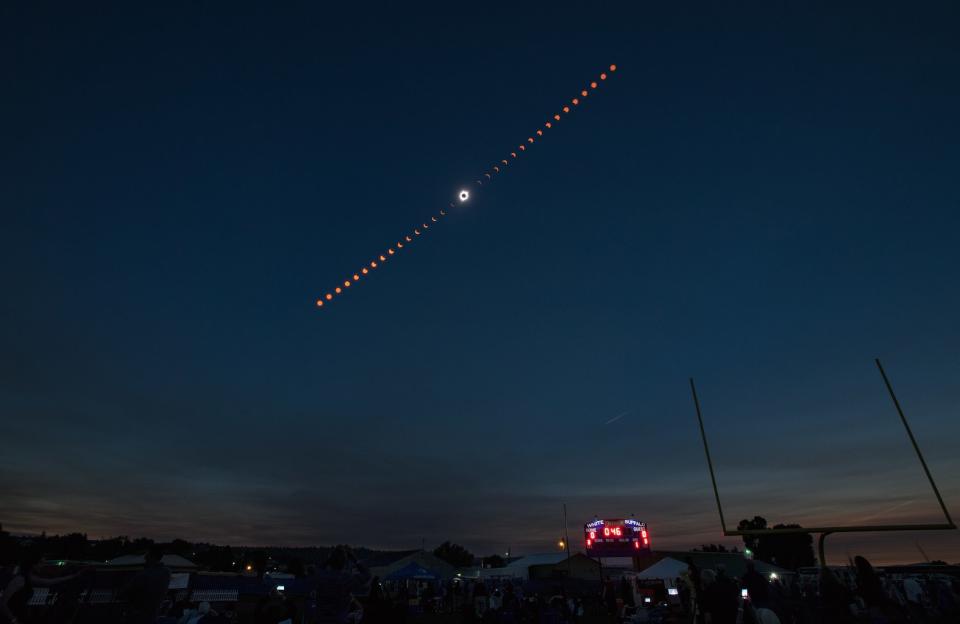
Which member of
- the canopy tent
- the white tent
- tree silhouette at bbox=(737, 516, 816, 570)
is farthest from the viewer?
tree silhouette at bbox=(737, 516, 816, 570)

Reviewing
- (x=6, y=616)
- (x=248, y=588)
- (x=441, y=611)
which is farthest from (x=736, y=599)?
(x=441, y=611)

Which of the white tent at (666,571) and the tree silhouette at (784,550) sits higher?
the tree silhouette at (784,550)

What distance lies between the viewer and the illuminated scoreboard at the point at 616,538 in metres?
40.2

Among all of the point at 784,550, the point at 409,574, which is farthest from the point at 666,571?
the point at 784,550

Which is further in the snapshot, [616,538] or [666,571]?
[616,538]

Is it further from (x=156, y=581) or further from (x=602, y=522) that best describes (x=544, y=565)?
(x=156, y=581)

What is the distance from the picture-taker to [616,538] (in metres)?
40.6

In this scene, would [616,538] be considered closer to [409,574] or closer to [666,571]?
[666,571]

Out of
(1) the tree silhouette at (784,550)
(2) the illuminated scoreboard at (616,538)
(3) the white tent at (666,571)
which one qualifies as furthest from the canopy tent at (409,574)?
(1) the tree silhouette at (784,550)

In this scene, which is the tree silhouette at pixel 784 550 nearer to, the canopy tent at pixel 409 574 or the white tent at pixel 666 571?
the white tent at pixel 666 571

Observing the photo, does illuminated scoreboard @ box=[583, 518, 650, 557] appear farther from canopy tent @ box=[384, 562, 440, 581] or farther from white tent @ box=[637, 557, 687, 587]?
canopy tent @ box=[384, 562, 440, 581]

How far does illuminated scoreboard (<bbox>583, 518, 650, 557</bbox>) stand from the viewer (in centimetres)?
4016

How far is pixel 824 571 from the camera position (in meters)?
A: 6.64

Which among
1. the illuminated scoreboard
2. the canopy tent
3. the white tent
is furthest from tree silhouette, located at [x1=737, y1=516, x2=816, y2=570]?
the canopy tent
